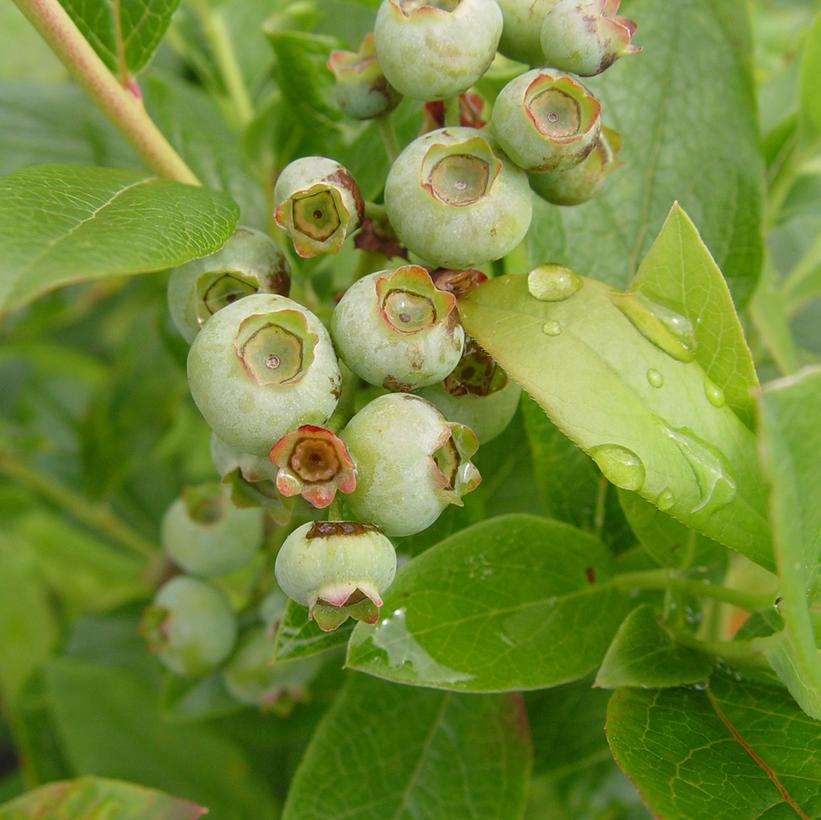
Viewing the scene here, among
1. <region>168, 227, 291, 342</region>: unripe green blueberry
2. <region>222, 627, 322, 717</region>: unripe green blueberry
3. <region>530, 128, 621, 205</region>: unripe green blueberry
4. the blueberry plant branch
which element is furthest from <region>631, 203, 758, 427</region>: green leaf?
<region>222, 627, 322, 717</region>: unripe green blueberry

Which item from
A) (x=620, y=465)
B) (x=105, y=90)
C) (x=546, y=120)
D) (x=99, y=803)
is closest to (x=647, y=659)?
(x=620, y=465)

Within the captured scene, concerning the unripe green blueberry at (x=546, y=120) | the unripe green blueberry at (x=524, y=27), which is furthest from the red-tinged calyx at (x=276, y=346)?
the unripe green blueberry at (x=524, y=27)

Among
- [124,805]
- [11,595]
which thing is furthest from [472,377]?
[11,595]

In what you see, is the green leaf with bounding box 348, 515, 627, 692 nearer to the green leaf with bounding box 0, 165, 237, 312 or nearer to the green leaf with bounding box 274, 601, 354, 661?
the green leaf with bounding box 274, 601, 354, 661

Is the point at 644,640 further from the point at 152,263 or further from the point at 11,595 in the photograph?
the point at 11,595

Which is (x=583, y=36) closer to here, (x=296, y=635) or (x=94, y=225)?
(x=94, y=225)

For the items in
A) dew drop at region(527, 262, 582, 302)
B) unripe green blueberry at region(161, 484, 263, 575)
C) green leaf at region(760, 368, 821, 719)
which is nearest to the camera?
green leaf at region(760, 368, 821, 719)
